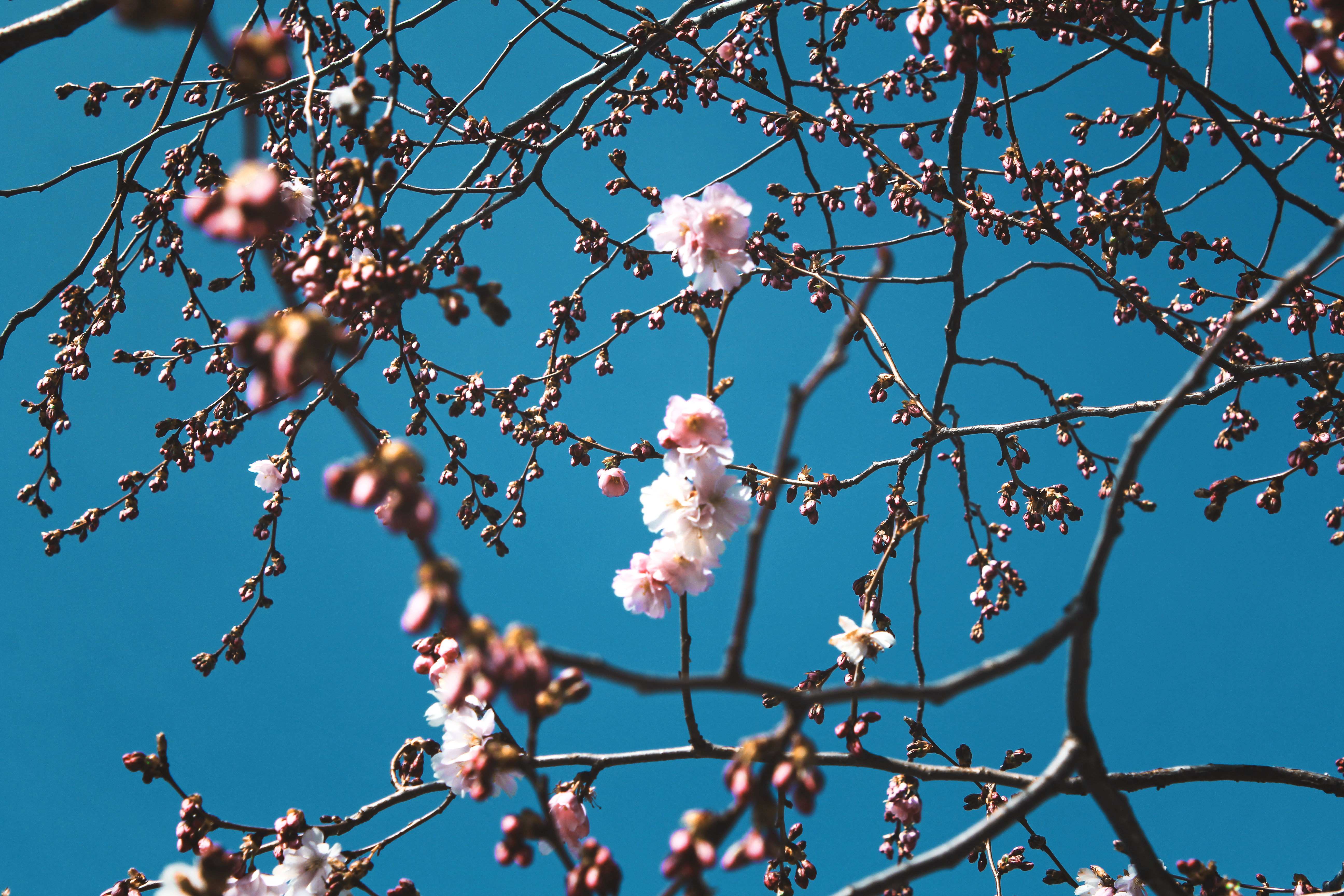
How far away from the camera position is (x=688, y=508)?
210cm

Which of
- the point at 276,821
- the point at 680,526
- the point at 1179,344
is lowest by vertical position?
the point at 276,821

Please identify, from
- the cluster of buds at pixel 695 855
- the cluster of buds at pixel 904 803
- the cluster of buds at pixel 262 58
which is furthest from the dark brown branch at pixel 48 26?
the cluster of buds at pixel 904 803

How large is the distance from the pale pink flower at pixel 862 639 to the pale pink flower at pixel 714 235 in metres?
1.01

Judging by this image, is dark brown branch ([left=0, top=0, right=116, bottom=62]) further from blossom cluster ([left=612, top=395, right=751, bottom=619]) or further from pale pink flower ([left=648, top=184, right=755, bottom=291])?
blossom cluster ([left=612, top=395, right=751, bottom=619])

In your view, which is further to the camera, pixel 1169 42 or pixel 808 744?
pixel 1169 42

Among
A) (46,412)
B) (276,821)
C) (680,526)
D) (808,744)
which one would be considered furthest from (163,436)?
(808,744)

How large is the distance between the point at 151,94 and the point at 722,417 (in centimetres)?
320

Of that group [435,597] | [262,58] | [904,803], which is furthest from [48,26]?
[904,803]

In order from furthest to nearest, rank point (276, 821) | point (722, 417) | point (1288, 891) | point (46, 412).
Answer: point (46, 412) < point (1288, 891) < point (276, 821) < point (722, 417)

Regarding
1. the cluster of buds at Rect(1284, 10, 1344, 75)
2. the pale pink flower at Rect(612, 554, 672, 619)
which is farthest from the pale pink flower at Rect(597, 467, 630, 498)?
the cluster of buds at Rect(1284, 10, 1344, 75)

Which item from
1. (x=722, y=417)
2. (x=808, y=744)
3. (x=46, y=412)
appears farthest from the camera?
(x=46, y=412)

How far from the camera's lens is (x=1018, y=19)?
282 cm

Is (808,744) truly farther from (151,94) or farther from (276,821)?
(151,94)

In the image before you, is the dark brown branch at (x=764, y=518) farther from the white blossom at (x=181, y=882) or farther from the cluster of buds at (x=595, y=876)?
the white blossom at (x=181, y=882)
